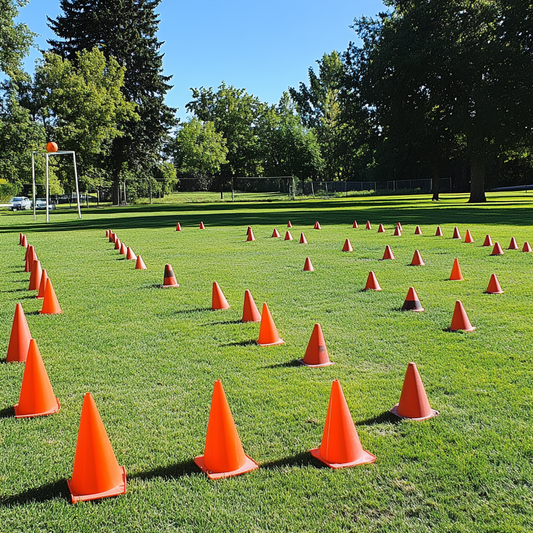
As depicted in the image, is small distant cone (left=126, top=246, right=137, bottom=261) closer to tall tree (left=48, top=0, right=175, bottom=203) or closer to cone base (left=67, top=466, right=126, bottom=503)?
cone base (left=67, top=466, right=126, bottom=503)

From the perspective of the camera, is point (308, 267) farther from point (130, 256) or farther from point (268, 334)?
point (268, 334)

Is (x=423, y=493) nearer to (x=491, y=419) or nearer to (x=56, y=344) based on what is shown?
(x=491, y=419)

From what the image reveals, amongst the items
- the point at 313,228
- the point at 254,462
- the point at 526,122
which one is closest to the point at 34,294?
the point at 254,462

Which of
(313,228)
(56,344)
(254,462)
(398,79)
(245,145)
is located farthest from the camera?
(245,145)

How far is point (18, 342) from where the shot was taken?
5.72 metres

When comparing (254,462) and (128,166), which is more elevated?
(128,166)

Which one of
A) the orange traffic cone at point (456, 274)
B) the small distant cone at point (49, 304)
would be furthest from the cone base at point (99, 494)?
the orange traffic cone at point (456, 274)

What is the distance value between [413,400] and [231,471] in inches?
57.5

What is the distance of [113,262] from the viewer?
13.0 meters

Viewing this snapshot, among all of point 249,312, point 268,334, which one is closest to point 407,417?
point 268,334

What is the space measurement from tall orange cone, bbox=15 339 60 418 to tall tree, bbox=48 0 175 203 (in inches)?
1936

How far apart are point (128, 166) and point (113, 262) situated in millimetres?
43654

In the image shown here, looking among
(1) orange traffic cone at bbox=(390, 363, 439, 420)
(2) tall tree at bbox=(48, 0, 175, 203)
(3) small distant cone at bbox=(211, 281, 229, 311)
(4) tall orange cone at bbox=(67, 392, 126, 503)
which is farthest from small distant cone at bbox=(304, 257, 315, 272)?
(2) tall tree at bbox=(48, 0, 175, 203)

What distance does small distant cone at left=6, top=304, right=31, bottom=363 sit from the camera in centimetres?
569
